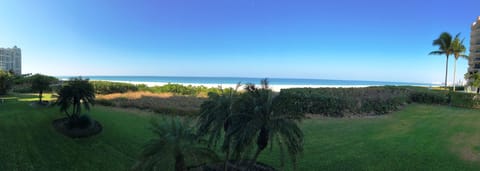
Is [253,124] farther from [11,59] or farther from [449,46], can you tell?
[11,59]

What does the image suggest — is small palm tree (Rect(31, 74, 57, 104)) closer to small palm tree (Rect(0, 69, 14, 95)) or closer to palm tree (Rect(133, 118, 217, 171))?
small palm tree (Rect(0, 69, 14, 95))

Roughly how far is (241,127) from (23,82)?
22.5 metres

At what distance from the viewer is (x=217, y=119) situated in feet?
13.0

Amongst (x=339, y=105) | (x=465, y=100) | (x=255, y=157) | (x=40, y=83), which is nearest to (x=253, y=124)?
(x=255, y=157)

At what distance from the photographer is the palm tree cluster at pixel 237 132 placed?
3.50 m

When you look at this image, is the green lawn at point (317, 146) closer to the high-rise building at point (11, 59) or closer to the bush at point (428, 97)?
the bush at point (428, 97)

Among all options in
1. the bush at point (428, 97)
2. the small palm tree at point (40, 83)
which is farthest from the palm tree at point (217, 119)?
the bush at point (428, 97)

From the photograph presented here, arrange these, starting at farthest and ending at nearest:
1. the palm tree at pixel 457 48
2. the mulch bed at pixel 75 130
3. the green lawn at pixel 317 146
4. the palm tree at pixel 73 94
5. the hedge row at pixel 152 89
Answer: the palm tree at pixel 457 48 < the hedge row at pixel 152 89 < the palm tree at pixel 73 94 < the mulch bed at pixel 75 130 < the green lawn at pixel 317 146

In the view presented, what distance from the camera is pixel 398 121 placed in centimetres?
981

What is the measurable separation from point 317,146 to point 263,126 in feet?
12.2

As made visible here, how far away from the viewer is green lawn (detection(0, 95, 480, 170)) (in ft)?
16.7

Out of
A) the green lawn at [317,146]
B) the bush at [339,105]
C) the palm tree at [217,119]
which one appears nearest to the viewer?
the palm tree at [217,119]

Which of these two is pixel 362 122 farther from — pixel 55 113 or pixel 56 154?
pixel 55 113

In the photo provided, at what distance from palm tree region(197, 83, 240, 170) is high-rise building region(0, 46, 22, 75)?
191 feet
